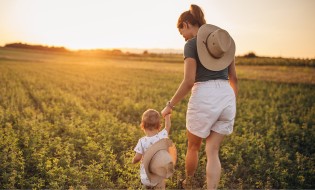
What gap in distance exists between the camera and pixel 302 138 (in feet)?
27.8

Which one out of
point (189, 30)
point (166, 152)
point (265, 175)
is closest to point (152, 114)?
point (166, 152)

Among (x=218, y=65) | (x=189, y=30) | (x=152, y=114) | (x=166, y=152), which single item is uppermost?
(x=189, y=30)

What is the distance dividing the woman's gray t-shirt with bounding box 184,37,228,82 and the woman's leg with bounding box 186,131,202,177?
2.54 feet

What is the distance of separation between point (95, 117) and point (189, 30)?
657 centimetres

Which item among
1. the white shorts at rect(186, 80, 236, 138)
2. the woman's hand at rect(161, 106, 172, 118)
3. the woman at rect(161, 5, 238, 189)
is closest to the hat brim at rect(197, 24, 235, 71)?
the woman at rect(161, 5, 238, 189)

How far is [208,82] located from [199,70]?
0.62 ft

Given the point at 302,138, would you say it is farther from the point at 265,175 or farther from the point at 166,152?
the point at 166,152

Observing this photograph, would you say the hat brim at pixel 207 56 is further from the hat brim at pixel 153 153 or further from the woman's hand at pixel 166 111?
the hat brim at pixel 153 153

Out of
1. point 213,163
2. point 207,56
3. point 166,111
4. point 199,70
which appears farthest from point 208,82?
point 213,163

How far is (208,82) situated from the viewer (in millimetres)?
4027

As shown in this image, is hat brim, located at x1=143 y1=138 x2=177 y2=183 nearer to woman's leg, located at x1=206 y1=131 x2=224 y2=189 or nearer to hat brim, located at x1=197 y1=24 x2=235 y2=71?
woman's leg, located at x1=206 y1=131 x2=224 y2=189

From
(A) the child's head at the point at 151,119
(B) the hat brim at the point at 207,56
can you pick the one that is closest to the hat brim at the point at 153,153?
(A) the child's head at the point at 151,119

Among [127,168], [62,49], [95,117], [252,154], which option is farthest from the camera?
[62,49]

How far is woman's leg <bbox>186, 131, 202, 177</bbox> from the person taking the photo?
4.31 m
